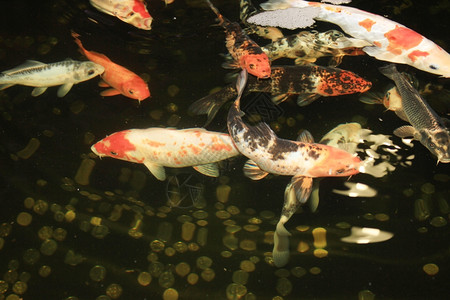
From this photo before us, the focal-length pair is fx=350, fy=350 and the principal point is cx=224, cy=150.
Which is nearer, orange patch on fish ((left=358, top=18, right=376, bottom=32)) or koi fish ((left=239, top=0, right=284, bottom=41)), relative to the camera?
orange patch on fish ((left=358, top=18, right=376, bottom=32))

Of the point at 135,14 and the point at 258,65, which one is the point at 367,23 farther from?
the point at 135,14

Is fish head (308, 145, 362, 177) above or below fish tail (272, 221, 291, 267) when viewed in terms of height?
above

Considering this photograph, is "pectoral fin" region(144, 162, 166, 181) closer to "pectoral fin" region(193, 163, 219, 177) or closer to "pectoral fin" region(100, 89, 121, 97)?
"pectoral fin" region(193, 163, 219, 177)

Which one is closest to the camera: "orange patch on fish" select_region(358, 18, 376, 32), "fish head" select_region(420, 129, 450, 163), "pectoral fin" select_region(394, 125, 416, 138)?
"fish head" select_region(420, 129, 450, 163)

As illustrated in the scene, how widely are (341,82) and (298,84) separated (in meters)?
0.31

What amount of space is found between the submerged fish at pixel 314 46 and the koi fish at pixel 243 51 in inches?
10.2

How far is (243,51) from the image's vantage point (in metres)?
2.36

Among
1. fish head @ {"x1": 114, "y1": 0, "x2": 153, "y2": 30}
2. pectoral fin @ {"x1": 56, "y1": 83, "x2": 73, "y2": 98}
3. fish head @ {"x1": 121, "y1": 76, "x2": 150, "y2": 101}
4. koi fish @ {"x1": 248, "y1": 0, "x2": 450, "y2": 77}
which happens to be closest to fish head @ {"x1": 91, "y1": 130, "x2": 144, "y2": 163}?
fish head @ {"x1": 121, "y1": 76, "x2": 150, "y2": 101}

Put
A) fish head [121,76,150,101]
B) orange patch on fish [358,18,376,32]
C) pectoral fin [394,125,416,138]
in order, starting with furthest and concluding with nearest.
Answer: fish head [121,76,150,101] → orange patch on fish [358,18,376,32] → pectoral fin [394,125,416,138]

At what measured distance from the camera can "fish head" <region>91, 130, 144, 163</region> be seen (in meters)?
2.27

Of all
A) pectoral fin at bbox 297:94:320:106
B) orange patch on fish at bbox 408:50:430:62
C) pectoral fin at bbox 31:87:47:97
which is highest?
orange patch on fish at bbox 408:50:430:62

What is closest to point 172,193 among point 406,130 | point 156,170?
point 156,170

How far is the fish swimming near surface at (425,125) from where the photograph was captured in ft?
6.82

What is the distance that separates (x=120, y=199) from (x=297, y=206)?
134cm
